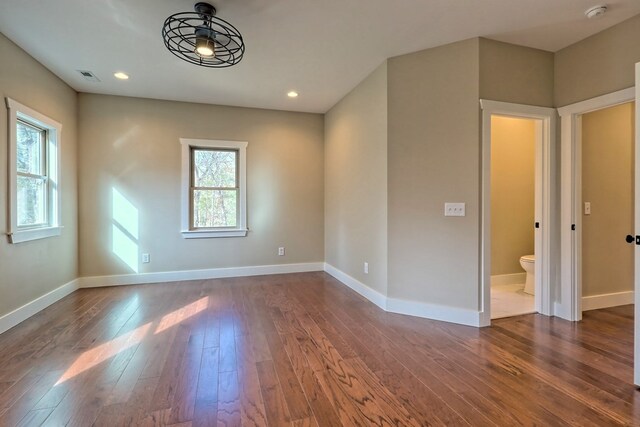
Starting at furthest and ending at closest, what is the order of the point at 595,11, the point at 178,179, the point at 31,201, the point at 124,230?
the point at 178,179, the point at 124,230, the point at 31,201, the point at 595,11

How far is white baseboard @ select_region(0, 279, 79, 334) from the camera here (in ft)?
9.11

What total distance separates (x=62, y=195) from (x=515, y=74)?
526cm

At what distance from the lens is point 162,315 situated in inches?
124

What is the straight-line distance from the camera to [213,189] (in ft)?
15.6

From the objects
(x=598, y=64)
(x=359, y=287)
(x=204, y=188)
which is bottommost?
(x=359, y=287)

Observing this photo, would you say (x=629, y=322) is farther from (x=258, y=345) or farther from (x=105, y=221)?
(x=105, y=221)

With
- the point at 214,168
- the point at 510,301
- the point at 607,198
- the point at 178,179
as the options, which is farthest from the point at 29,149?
the point at 607,198

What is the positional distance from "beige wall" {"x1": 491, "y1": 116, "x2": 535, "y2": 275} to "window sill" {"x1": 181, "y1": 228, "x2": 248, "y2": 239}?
3672mm

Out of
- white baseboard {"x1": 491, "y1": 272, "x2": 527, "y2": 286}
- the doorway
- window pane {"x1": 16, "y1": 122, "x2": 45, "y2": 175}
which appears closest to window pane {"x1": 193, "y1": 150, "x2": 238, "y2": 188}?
window pane {"x1": 16, "y1": 122, "x2": 45, "y2": 175}

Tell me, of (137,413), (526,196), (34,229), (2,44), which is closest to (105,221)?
(34,229)

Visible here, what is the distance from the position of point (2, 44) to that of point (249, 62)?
214 centimetres

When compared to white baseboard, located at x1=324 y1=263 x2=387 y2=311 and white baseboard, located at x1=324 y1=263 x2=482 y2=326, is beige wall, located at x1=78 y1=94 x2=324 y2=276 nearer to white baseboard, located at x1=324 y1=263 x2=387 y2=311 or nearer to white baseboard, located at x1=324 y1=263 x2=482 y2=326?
white baseboard, located at x1=324 y1=263 x2=387 y2=311

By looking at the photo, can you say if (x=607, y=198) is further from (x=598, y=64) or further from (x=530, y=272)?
(x=598, y=64)

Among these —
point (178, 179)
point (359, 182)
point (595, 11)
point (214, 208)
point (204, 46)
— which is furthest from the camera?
point (214, 208)
